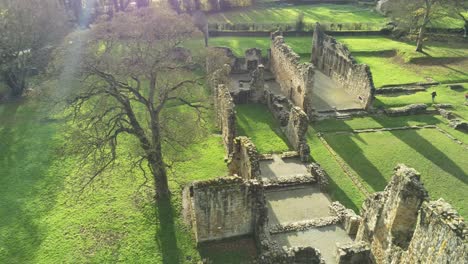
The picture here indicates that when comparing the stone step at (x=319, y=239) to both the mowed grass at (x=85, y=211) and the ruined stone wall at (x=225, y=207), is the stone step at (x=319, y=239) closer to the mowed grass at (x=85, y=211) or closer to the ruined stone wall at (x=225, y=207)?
the ruined stone wall at (x=225, y=207)

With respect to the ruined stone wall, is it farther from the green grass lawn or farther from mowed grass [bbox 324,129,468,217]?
the green grass lawn

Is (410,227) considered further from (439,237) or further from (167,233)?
(167,233)

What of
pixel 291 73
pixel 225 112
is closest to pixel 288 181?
pixel 225 112

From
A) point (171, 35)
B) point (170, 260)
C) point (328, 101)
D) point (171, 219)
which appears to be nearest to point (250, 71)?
point (328, 101)

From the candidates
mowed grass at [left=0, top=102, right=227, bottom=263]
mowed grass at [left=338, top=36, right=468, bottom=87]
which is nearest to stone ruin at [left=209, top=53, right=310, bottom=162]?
mowed grass at [left=0, top=102, right=227, bottom=263]

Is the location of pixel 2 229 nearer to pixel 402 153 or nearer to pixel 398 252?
pixel 398 252
